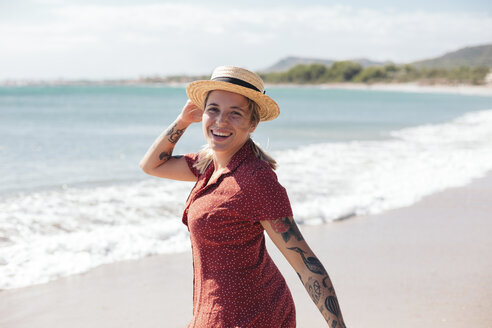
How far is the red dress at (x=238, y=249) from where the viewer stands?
1.82 meters

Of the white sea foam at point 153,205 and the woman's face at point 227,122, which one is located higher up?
the woman's face at point 227,122

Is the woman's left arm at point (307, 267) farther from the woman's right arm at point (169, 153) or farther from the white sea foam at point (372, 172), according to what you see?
the white sea foam at point (372, 172)

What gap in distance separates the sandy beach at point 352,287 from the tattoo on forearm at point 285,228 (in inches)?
93.2

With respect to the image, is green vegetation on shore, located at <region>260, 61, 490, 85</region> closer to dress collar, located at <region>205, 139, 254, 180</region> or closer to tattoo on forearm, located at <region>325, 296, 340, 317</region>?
dress collar, located at <region>205, 139, 254, 180</region>

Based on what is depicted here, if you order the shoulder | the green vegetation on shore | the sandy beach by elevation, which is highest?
the green vegetation on shore

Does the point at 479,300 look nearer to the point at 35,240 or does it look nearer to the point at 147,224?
the point at 147,224

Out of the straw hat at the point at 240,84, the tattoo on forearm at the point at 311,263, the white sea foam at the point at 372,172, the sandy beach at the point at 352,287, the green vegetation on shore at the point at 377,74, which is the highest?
the green vegetation on shore at the point at 377,74

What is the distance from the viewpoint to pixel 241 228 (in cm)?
187

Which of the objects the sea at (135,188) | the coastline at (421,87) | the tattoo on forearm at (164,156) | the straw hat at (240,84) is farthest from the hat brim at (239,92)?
the coastline at (421,87)

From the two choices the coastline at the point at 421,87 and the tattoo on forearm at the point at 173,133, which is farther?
the coastline at the point at 421,87

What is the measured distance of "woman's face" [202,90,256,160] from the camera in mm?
2014

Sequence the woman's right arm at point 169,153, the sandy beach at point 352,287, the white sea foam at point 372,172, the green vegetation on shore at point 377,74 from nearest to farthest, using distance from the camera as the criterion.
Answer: the woman's right arm at point 169,153
the sandy beach at point 352,287
the white sea foam at point 372,172
the green vegetation on shore at point 377,74

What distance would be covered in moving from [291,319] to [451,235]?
4.86 metres

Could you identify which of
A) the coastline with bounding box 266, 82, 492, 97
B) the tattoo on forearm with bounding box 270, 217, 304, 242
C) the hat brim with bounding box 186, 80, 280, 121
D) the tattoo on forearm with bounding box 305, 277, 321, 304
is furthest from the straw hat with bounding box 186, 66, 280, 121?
the coastline with bounding box 266, 82, 492, 97
